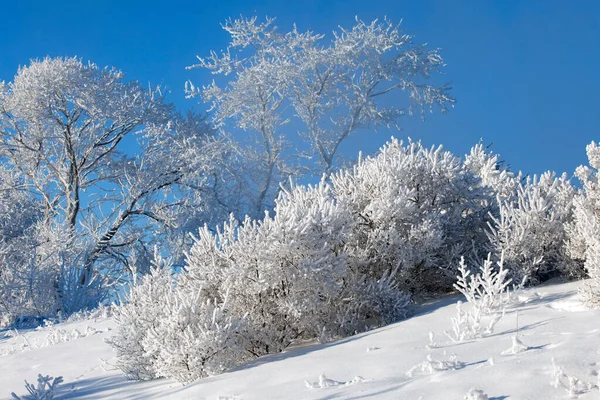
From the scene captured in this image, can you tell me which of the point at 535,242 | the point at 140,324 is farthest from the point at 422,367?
the point at 535,242

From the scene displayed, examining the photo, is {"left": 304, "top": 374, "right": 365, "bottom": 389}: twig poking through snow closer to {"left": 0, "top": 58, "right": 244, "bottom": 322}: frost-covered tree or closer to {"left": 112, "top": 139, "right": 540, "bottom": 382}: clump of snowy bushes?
{"left": 112, "top": 139, "right": 540, "bottom": 382}: clump of snowy bushes

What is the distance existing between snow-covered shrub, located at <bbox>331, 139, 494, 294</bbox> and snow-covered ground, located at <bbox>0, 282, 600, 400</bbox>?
0.61m

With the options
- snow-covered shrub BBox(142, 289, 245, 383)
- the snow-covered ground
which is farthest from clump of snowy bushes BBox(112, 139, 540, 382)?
the snow-covered ground

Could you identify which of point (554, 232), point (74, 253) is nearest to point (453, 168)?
point (554, 232)

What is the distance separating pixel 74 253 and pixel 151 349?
455 inches

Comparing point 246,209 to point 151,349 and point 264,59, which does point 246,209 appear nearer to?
point 264,59

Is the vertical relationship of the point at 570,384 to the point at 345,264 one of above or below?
below

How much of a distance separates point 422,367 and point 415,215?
3.40 metres

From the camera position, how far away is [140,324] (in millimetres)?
6051

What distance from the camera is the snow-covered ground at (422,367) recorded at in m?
3.38

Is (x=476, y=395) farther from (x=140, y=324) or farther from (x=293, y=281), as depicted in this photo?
(x=140, y=324)

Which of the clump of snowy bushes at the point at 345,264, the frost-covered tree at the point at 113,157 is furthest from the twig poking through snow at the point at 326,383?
the frost-covered tree at the point at 113,157

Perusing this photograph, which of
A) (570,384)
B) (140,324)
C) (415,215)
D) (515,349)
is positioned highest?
(415,215)

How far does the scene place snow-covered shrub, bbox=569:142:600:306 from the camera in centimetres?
509
